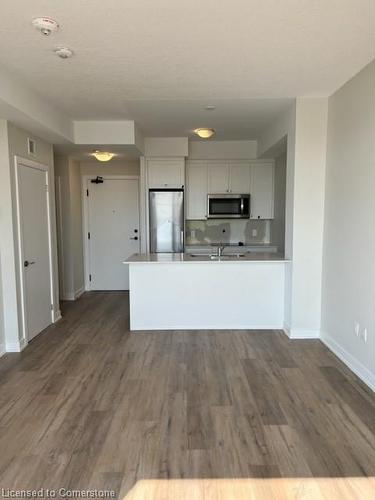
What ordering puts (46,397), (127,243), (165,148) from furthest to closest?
(127,243) → (165,148) → (46,397)

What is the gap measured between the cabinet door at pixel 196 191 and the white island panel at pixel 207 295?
2092mm

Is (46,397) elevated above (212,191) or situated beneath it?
situated beneath

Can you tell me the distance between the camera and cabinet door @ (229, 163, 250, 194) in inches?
245

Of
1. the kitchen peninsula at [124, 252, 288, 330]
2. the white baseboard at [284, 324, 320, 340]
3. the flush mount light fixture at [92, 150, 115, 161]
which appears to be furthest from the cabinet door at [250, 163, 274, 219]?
the white baseboard at [284, 324, 320, 340]

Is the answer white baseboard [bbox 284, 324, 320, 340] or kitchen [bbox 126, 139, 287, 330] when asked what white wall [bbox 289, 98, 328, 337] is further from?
kitchen [bbox 126, 139, 287, 330]

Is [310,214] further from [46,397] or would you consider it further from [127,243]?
[127,243]

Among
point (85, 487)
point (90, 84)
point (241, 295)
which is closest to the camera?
point (85, 487)

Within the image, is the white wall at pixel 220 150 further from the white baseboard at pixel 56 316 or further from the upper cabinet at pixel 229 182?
the white baseboard at pixel 56 316

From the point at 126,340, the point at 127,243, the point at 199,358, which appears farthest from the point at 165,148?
the point at 199,358

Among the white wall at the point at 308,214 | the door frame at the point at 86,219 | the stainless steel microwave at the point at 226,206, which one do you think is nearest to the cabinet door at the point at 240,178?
the stainless steel microwave at the point at 226,206

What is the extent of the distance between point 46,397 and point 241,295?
2.45 meters

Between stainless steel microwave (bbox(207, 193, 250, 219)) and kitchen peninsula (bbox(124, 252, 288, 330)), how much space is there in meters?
1.92

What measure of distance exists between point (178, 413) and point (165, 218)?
3.71m

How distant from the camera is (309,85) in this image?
343cm
